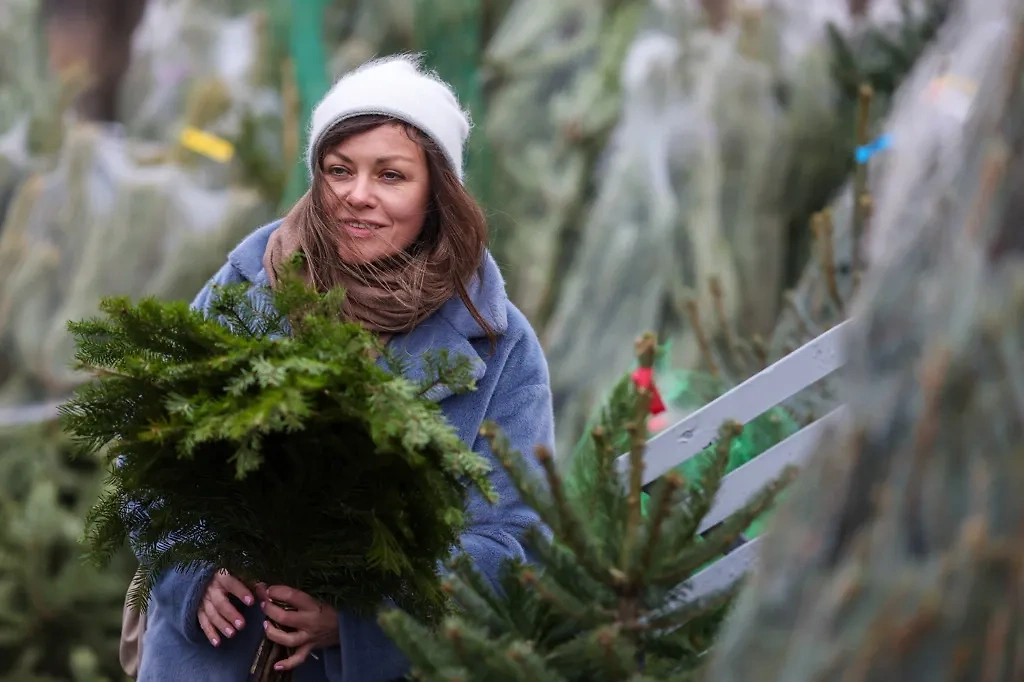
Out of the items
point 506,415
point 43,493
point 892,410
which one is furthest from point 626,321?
point 892,410

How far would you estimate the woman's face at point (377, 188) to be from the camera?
2.21 meters

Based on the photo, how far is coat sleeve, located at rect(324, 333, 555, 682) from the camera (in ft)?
6.50

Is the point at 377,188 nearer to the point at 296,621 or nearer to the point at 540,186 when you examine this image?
the point at 296,621

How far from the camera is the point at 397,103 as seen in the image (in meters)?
2.23

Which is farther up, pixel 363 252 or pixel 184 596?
pixel 363 252

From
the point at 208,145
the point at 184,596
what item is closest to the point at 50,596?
the point at 208,145

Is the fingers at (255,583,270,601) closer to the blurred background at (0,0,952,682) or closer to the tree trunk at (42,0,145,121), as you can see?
the blurred background at (0,0,952,682)

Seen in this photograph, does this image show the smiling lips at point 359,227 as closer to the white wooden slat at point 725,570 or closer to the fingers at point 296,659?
the fingers at point 296,659

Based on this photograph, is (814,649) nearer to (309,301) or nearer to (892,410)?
(892,410)

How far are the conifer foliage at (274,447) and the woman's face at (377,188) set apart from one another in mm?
356

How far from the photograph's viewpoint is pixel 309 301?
Result: 68.5 inches

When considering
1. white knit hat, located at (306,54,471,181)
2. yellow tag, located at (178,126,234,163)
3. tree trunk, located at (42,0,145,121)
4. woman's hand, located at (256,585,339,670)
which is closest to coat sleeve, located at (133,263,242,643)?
woman's hand, located at (256,585,339,670)

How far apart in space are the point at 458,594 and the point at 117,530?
1.62ft

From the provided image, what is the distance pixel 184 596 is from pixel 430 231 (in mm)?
684
